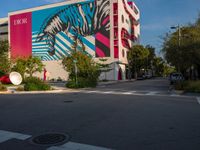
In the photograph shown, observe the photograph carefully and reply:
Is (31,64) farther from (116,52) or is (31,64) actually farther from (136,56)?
(136,56)

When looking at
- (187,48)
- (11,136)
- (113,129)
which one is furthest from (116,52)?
(11,136)

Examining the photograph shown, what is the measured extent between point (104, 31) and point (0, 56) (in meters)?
25.2

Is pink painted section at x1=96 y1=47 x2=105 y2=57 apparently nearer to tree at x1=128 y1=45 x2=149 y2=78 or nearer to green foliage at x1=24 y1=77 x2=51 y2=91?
tree at x1=128 y1=45 x2=149 y2=78

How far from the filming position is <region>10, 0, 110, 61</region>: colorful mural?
5300 cm

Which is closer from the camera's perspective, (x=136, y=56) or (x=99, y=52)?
(x=99, y=52)

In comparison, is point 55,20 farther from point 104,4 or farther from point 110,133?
point 110,133

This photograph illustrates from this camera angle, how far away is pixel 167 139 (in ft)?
19.4

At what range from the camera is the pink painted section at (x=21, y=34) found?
2485 inches

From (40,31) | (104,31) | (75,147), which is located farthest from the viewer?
(40,31)

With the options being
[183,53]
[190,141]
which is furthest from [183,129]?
[183,53]

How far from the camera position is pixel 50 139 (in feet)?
20.1

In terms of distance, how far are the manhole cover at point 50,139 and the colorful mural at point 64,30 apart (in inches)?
1803

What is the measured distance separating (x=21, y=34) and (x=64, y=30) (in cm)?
1427

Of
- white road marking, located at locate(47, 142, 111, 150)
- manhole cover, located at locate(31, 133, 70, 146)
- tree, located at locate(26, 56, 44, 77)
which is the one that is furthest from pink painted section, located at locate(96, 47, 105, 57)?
white road marking, located at locate(47, 142, 111, 150)
